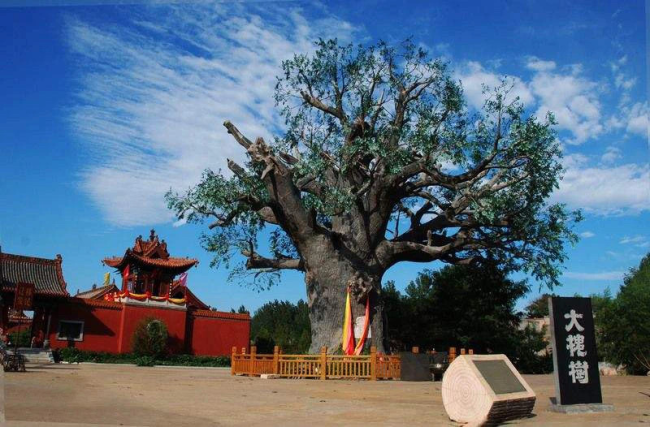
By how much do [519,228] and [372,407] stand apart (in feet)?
36.8

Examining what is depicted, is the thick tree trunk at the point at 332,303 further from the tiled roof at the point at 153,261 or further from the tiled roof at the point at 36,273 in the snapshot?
the tiled roof at the point at 153,261

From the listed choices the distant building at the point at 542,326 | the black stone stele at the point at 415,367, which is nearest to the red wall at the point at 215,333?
the distant building at the point at 542,326

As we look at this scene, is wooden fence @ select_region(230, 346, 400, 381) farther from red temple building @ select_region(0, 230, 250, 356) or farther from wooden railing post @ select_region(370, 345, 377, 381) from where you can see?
red temple building @ select_region(0, 230, 250, 356)

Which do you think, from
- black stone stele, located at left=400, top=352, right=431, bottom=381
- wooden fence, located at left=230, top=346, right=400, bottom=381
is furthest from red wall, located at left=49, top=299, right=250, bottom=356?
black stone stele, located at left=400, top=352, right=431, bottom=381

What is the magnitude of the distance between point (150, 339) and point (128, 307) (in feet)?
7.06

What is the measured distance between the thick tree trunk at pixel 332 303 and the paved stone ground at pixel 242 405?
568 cm

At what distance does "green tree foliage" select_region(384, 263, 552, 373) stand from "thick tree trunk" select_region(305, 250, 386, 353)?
656 centimetres

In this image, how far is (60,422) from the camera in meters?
6.13

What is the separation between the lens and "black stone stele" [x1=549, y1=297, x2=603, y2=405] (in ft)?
24.3

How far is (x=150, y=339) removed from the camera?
88.4ft

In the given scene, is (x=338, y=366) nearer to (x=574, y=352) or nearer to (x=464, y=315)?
(x=574, y=352)

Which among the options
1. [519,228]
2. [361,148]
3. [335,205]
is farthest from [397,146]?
[519,228]

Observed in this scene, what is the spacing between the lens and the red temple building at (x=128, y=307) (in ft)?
86.7

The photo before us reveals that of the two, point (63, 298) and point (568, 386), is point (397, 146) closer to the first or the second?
point (568, 386)
